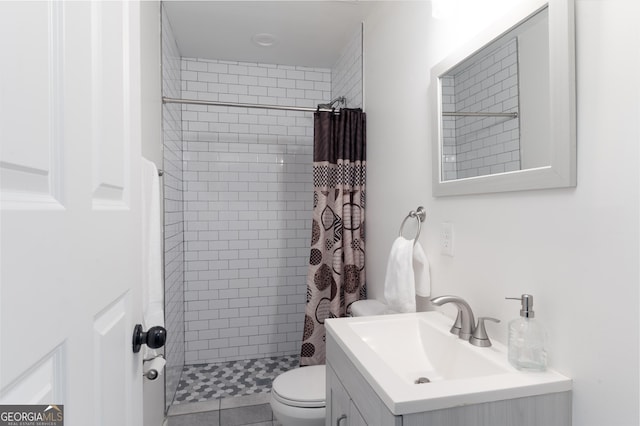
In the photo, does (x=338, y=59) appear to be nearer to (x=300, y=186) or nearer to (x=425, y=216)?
(x=300, y=186)

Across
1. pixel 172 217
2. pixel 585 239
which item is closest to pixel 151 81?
pixel 172 217

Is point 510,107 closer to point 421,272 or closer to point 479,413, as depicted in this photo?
point 421,272

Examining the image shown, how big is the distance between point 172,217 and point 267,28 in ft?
4.68

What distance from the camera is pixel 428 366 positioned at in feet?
4.06

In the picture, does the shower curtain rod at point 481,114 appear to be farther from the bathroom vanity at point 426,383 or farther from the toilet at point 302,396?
the toilet at point 302,396

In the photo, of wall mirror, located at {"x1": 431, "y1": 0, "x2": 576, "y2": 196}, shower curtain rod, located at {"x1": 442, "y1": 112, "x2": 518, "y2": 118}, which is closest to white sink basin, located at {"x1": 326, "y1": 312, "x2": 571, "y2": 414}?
wall mirror, located at {"x1": 431, "y1": 0, "x2": 576, "y2": 196}

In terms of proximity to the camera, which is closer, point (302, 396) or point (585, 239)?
point (585, 239)

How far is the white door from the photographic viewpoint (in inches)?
15.1

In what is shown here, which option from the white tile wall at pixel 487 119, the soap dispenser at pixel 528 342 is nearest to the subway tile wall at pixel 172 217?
the white tile wall at pixel 487 119

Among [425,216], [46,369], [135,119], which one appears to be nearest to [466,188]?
[425,216]

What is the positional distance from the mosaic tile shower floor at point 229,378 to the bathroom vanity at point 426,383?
54.1 inches

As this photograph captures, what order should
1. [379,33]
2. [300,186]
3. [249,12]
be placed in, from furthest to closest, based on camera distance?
[300,186] < [249,12] < [379,33]

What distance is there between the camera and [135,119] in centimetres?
89

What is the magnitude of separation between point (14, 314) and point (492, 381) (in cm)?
93
